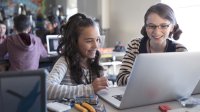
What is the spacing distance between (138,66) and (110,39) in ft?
15.2

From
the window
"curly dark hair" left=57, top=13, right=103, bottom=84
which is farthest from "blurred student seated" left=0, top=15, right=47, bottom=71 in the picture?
the window

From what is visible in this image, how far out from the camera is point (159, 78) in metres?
0.92

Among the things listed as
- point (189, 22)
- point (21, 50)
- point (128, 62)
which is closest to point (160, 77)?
point (128, 62)

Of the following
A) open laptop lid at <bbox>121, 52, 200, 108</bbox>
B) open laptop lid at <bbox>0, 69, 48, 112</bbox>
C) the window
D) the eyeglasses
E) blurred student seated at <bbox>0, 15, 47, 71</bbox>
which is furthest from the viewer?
the window

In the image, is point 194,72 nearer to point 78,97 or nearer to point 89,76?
point 78,97

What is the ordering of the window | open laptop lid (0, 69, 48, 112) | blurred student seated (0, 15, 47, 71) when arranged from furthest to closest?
the window → blurred student seated (0, 15, 47, 71) → open laptop lid (0, 69, 48, 112)

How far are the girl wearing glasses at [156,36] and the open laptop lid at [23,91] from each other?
2.88 ft

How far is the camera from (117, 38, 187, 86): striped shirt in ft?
4.69

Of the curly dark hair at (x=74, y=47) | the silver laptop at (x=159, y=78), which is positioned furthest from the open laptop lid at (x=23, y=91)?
the curly dark hair at (x=74, y=47)

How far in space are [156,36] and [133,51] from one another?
242 mm

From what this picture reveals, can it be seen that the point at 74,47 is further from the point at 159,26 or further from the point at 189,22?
the point at 189,22

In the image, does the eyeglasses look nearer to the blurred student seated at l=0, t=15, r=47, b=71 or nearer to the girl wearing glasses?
the girl wearing glasses

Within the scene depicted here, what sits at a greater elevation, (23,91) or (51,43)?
(23,91)

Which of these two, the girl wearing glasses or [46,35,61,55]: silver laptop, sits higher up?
the girl wearing glasses
